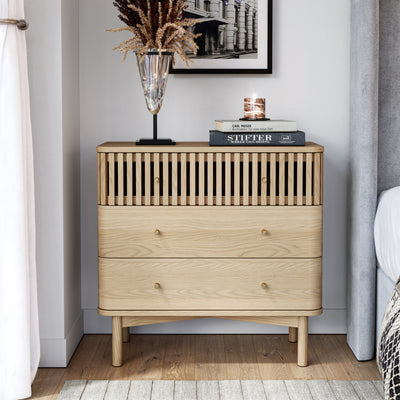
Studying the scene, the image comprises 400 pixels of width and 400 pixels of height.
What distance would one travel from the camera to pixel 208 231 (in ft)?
8.08

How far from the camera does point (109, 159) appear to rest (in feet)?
7.97

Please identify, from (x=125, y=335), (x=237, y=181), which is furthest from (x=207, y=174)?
(x=125, y=335)

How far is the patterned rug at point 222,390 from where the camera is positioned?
88.7 inches

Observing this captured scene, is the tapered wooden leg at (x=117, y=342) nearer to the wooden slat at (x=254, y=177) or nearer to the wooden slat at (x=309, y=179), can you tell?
the wooden slat at (x=254, y=177)

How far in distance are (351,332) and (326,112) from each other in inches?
38.9

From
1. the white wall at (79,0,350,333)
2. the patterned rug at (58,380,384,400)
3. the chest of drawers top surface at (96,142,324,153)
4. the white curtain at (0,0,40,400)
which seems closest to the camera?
the white curtain at (0,0,40,400)

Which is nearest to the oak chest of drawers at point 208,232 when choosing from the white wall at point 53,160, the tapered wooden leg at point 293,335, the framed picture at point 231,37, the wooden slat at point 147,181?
the wooden slat at point 147,181

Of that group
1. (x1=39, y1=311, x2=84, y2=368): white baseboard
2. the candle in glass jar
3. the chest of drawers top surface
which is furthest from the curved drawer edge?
the candle in glass jar

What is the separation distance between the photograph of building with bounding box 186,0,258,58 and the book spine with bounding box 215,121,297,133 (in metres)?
0.48

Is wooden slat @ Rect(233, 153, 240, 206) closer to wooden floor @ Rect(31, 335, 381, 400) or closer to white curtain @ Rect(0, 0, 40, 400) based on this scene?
wooden floor @ Rect(31, 335, 381, 400)

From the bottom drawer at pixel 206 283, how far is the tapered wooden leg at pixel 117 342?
0.07m

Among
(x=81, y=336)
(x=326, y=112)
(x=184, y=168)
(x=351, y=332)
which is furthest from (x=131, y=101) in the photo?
(x=351, y=332)

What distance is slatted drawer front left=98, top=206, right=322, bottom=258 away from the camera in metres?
2.45

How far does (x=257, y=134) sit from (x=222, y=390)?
38.7 inches
